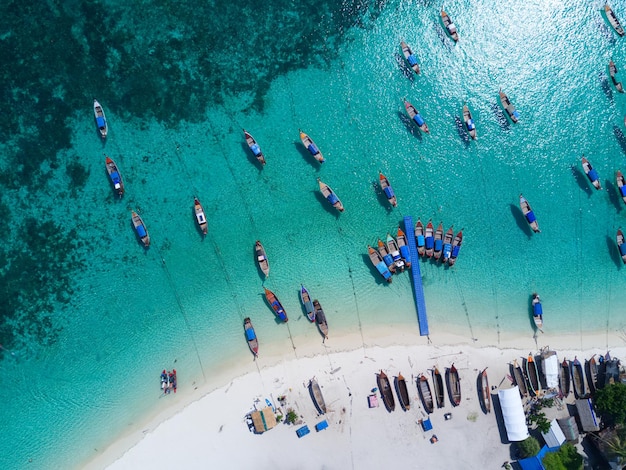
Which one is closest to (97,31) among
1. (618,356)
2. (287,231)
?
(287,231)

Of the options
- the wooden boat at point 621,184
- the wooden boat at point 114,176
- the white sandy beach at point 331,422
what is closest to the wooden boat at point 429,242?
the white sandy beach at point 331,422

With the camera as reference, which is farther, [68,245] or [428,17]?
[428,17]

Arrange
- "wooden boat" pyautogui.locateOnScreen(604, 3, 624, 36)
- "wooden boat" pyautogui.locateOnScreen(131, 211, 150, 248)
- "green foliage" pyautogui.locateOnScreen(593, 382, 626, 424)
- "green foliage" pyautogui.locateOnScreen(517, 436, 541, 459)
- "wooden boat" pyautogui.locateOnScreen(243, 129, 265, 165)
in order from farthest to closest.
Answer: "wooden boat" pyautogui.locateOnScreen(604, 3, 624, 36) → "wooden boat" pyautogui.locateOnScreen(243, 129, 265, 165) → "wooden boat" pyautogui.locateOnScreen(131, 211, 150, 248) → "green foliage" pyautogui.locateOnScreen(517, 436, 541, 459) → "green foliage" pyautogui.locateOnScreen(593, 382, 626, 424)

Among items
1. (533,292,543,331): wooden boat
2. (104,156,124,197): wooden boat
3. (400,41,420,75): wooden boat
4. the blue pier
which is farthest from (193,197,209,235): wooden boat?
(533,292,543,331): wooden boat

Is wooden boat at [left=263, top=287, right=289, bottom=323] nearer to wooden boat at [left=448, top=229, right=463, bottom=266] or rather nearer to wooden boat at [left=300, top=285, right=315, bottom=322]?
wooden boat at [left=300, top=285, right=315, bottom=322]

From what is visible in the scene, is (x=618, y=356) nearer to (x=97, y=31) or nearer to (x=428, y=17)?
(x=428, y=17)

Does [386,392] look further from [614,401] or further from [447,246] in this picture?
[614,401]

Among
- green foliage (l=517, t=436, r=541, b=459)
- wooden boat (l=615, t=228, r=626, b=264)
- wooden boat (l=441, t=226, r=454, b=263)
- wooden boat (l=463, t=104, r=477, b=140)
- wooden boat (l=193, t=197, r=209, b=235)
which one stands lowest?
green foliage (l=517, t=436, r=541, b=459)

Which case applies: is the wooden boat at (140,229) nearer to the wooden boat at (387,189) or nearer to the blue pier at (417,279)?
the wooden boat at (387,189)
